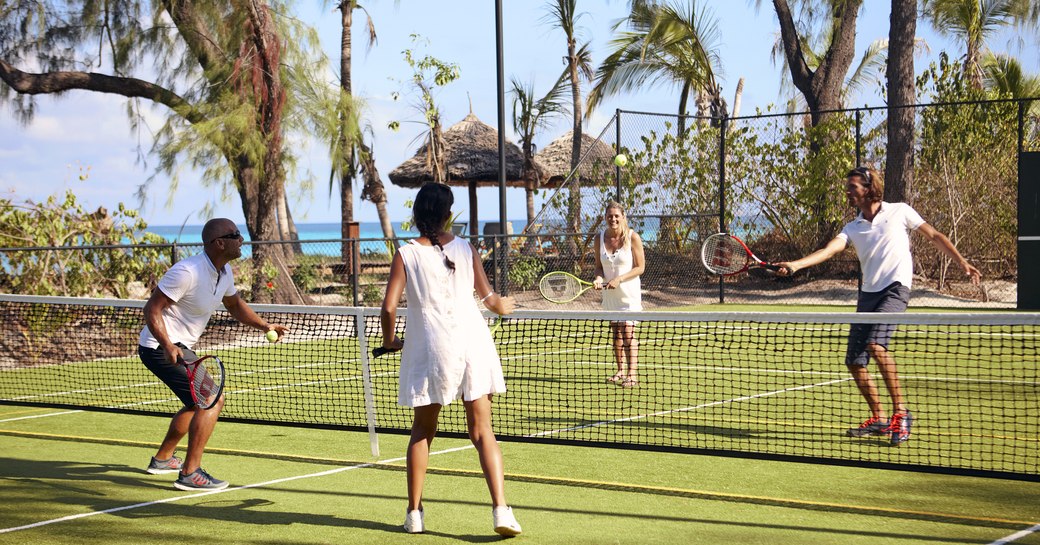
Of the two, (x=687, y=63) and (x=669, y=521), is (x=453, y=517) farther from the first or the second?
(x=687, y=63)

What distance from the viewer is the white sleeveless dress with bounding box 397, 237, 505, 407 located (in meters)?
5.35

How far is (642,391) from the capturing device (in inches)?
414

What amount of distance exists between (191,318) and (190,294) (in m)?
0.21

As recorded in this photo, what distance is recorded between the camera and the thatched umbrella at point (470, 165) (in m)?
29.1

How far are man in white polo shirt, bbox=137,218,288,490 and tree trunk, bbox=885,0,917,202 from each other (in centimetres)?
1577

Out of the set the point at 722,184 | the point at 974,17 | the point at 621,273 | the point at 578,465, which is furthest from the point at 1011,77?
the point at 578,465

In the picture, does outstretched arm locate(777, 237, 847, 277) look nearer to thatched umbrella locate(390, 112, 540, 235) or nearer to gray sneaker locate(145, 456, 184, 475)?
gray sneaker locate(145, 456, 184, 475)

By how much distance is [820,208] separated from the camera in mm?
21797

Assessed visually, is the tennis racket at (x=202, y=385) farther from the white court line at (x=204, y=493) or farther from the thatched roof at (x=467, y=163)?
the thatched roof at (x=467, y=163)

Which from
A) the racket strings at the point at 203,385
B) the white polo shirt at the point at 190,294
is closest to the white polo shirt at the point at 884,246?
the white polo shirt at the point at 190,294

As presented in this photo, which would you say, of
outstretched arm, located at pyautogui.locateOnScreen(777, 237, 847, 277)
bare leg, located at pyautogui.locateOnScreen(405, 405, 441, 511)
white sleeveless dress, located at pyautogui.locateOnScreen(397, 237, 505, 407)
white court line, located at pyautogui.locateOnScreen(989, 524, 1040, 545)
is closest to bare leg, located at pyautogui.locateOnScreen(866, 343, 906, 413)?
outstretched arm, located at pyautogui.locateOnScreen(777, 237, 847, 277)

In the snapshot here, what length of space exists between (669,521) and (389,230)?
28.3 metres

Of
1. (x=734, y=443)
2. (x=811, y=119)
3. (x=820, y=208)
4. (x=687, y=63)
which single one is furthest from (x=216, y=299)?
(x=687, y=63)

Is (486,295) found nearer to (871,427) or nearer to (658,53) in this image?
(871,427)
